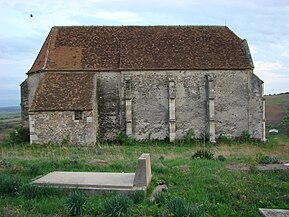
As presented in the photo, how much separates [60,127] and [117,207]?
18320 millimetres

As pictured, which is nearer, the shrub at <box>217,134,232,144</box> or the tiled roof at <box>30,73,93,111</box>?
the tiled roof at <box>30,73,93,111</box>

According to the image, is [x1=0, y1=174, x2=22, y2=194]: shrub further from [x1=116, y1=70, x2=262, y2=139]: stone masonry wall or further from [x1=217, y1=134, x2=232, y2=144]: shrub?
[x1=217, y1=134, x2=232, y2=144]: shrub

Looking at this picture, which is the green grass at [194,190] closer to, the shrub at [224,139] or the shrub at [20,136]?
the shrub at [20,136]

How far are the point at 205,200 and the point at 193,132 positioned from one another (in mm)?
19656

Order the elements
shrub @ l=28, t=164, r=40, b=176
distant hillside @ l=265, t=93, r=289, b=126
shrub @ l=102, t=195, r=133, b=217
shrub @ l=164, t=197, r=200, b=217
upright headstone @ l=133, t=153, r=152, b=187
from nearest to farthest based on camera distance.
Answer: shrub @ l=164, t=197, r=200, b=217 → shrub @ l=102, t=195, r=133, b=217 → upright headstone @ l=133, t=153, r=152, b=187 → shrub @ l=28, t=164, r=40, b=176 → distant hillside @ l=265, t=93, r=289, b=126

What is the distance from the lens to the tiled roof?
2500cm

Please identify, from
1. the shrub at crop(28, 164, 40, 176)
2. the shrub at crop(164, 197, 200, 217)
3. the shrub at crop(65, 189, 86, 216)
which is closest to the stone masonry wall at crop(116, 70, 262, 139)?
the shrub at crop(28, 164, 40, 176)

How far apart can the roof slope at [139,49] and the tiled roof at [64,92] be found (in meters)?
0.93

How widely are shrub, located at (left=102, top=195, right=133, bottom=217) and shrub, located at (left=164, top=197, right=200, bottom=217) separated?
854 millimetres

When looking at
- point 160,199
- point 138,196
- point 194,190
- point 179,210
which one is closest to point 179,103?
point 194,190

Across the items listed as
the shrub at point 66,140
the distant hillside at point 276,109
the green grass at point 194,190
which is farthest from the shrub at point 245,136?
the distant hillside at point 276,109

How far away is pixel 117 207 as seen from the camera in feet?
24.7

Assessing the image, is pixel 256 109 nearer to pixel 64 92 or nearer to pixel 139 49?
pixel 139 49

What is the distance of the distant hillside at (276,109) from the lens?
1889 inches
